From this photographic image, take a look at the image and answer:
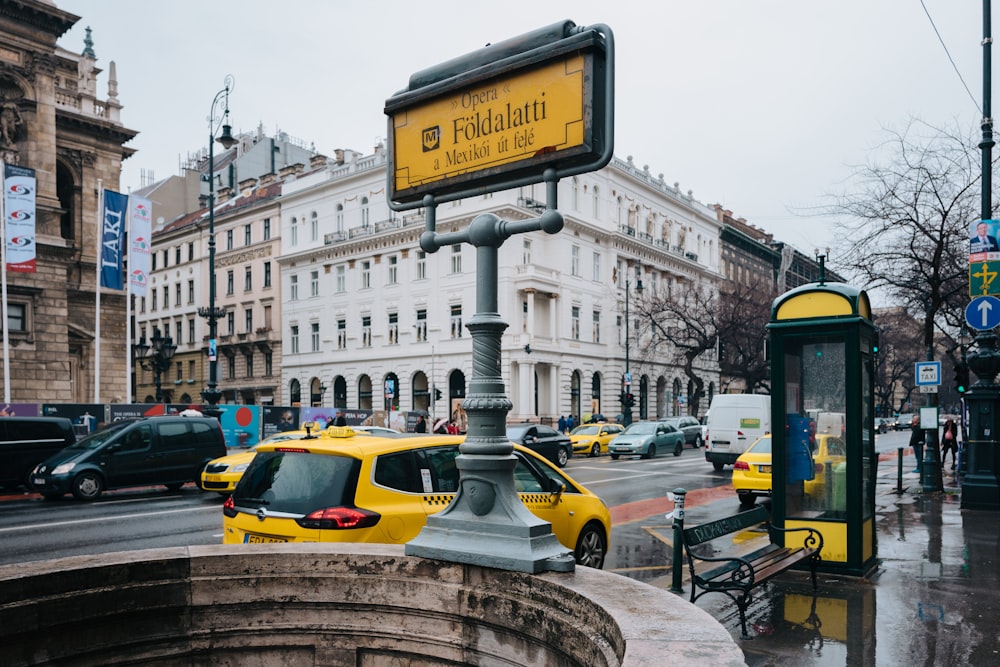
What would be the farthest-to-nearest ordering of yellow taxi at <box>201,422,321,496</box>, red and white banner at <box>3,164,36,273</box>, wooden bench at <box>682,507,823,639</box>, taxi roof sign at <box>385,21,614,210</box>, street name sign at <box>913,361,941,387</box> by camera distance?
red and white banner at <box>3,164,36,273</box>, street name sign at <box>913,361,941,387</box>, yellow taxi at <box>201,422,321,496</box>, wooden bench at <box>682,507,823,639</box>, taxi roof sign at <box>385,21,614,210</box>

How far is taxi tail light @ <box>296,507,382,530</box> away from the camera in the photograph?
6531 mm

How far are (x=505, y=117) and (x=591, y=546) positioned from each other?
234 inches

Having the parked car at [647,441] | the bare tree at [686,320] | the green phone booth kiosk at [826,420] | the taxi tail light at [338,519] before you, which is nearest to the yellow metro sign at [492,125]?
the taxi tail light at [338,519]

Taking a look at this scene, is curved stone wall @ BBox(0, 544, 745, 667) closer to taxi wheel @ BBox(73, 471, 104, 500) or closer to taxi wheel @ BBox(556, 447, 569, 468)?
taxi wheel @ BBox(73, 471, 104, 500)

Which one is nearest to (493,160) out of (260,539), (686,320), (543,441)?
(260,539)

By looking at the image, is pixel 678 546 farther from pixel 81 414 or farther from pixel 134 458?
pixel 81 414

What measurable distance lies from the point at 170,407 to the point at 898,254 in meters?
23.9

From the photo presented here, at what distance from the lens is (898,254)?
60.1ft

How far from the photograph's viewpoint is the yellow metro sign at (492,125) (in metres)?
3.83

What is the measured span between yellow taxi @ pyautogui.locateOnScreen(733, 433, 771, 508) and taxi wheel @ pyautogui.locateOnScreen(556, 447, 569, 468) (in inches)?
467

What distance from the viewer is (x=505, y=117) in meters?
4.08

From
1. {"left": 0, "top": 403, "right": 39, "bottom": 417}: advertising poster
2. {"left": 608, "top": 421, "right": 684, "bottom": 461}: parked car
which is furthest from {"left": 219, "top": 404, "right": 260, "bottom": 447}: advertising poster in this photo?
{"left": 608, "top": 421, "right": 684, "bottom": 461}: parked car

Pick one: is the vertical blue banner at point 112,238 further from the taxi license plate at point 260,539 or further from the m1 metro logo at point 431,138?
the m1 metro logo at point 431,138

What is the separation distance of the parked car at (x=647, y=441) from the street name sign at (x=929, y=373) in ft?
45.2
